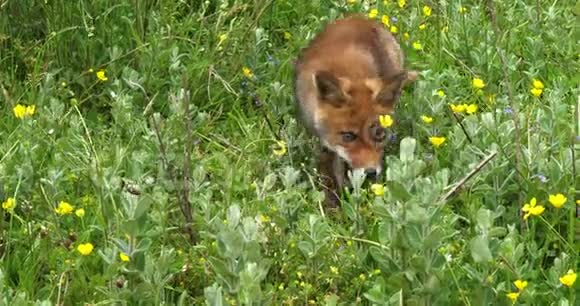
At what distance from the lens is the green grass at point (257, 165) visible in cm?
362

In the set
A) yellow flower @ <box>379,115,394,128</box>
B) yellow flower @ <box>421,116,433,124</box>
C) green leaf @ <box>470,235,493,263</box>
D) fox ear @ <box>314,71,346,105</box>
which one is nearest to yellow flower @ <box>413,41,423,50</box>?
fox ear @ <box>314,71,346,105</box>

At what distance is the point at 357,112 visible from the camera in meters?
5.43

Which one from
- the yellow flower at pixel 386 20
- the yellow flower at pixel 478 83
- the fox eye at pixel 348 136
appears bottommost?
the yellow flower at pixel 386 20

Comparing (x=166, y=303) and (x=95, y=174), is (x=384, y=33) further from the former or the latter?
(x=166, y=303)

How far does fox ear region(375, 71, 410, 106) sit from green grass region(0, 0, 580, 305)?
0.41 feet

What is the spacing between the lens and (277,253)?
406 centimetres

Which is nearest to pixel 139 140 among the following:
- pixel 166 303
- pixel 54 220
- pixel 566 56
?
pixel 54 220

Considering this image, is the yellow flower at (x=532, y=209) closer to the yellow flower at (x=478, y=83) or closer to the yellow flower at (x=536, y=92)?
the yellow flower at (x=536, y=92)

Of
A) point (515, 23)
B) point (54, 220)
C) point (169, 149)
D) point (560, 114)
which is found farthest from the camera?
point (515, 23)

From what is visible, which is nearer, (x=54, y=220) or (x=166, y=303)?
(x=166, y=303)

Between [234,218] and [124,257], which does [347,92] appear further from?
[124,257]

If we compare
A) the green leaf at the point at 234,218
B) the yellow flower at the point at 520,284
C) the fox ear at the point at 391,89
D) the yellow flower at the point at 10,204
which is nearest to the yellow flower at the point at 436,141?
the fox ear at the point at 391,89

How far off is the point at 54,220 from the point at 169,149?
2.01ft

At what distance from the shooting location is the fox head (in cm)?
532
